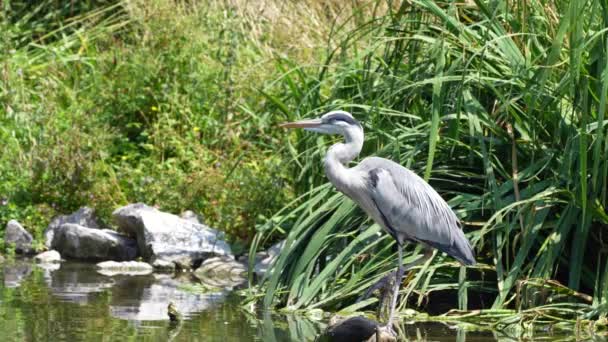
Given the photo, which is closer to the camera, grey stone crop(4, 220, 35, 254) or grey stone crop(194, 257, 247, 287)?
grey stone crop(194, 257, 247, 287)

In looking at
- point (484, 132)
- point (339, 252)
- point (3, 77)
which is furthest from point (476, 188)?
point (3, 77)

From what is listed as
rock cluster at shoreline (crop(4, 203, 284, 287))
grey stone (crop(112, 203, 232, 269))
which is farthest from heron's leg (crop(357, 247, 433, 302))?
grey stone (crop(112, 203, 232, 269))

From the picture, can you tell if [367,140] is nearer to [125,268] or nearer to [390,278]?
[390,278]

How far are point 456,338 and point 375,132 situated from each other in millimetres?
1760

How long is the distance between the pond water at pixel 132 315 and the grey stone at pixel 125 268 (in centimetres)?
29

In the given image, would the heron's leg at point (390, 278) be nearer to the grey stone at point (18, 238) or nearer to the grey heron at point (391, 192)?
the grey heron at point (391, 192)

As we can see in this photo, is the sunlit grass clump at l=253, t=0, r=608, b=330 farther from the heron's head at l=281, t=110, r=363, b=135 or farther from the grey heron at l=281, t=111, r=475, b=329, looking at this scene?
the heron's head at l=281, t=110, r=363, b=135

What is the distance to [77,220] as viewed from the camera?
10273 millimetres

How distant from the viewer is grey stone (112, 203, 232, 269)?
959cm

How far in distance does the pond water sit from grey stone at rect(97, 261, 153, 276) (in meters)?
0.29

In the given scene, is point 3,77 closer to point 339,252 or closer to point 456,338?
point 339,252

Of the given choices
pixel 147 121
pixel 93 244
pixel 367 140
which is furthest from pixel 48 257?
pixel 367 140

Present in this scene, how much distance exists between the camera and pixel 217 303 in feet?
25.5

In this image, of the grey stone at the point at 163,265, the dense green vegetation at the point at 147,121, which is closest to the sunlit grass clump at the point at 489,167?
the dense green vegetation at the point at 147,121
